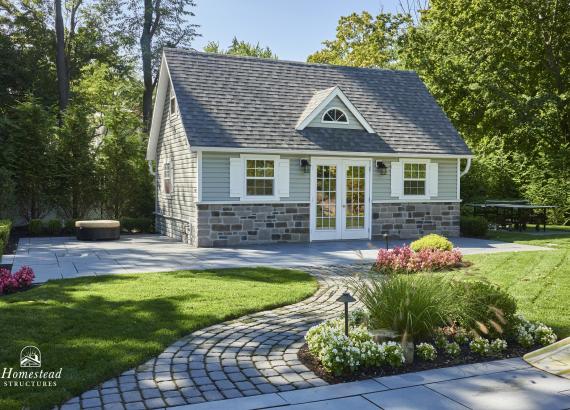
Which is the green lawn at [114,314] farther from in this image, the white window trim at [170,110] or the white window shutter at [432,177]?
the white window shutter at [432,177]

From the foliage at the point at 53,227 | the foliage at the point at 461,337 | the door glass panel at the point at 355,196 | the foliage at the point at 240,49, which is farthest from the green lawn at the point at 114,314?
the foliage at the point at 240,49

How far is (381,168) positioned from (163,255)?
724 cm

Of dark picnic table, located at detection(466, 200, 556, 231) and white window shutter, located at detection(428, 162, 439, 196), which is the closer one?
white window shutter, located at detection(428, 162, 439, 196)

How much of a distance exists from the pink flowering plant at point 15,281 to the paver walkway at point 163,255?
78cm

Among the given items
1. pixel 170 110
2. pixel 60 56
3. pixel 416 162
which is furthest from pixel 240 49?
pixel 416 162

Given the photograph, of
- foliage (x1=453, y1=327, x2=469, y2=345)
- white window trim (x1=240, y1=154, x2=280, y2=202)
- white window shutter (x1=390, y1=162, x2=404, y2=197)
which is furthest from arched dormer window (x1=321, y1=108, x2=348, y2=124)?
foliage (x1=453, y1=327, x2=469, y2=345)

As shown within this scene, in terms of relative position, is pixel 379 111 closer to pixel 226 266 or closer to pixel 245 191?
pixel 245 191

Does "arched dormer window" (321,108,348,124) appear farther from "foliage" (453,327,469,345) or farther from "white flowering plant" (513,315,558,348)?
"foliage" (453,327,469,345)

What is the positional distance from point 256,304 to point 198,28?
85.7 feet

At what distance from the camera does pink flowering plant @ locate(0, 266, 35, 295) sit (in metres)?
7.87

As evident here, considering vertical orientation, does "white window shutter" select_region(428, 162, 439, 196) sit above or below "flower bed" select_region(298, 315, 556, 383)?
above

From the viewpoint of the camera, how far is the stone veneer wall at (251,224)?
14.4 m

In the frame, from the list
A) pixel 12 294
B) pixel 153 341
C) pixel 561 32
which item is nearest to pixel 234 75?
pixel 12 294

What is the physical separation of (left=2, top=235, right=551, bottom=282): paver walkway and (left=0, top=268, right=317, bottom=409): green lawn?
1.33 m
